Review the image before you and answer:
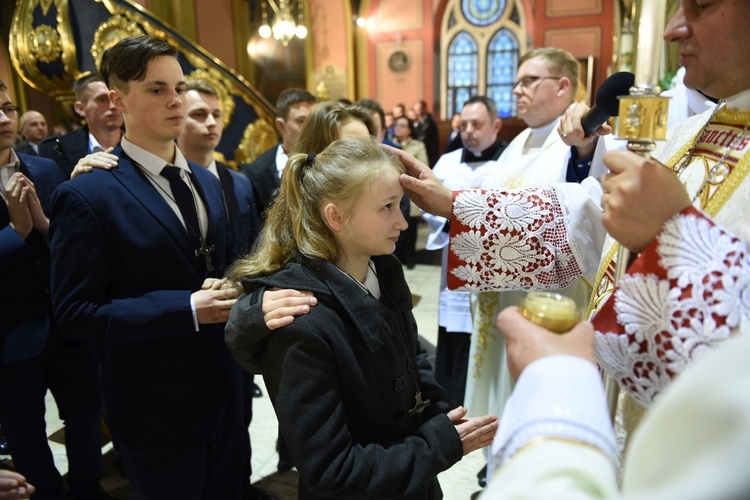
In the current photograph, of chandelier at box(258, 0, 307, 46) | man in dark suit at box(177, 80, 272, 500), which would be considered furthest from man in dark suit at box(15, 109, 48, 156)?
chandelier at box(258, 0, 307, 46)

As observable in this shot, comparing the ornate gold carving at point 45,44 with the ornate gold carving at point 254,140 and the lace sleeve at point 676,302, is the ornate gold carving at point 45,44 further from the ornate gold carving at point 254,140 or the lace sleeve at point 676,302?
the lace sleeve at point 676,302

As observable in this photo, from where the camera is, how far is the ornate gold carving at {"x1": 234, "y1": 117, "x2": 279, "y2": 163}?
4887mm

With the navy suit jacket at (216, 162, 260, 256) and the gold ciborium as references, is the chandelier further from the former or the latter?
the gold ciborium

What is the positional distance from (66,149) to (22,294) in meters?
0.99

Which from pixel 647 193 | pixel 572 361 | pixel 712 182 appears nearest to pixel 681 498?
pixel 572 361

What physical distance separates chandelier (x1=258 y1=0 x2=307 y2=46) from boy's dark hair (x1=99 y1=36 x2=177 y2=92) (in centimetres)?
963

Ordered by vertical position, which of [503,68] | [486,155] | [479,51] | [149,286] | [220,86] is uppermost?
[479,51]

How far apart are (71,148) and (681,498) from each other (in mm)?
3098

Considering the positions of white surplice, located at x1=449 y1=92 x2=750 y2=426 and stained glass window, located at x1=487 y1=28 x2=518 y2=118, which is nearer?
white surplice, located at x1=449 y1=92 x2=750 y2=426

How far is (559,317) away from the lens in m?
0.82

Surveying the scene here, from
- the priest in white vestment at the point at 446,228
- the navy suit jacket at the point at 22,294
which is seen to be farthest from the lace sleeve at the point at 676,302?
the navy suit jacket at the point at 22,294

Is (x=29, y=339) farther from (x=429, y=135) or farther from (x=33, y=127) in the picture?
(x=429, y=135)

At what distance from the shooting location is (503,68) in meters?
13.1

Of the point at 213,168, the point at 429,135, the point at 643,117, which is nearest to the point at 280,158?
the point at 213,168
